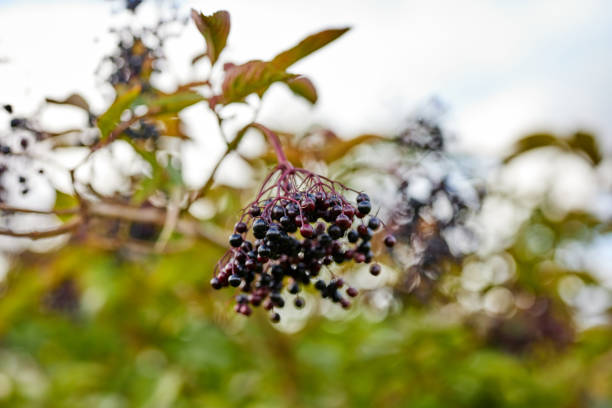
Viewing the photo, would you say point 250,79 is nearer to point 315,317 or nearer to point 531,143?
point 531,143

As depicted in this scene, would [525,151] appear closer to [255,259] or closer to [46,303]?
[255,259]

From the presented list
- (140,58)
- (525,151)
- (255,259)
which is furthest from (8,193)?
(525,151)

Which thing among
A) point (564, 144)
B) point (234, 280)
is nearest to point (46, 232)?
point (234, 280)

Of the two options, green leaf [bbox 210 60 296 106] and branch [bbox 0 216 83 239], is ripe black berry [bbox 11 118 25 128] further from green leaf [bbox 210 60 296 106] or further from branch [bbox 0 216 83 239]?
green leaf [bbox 210 60 296 106]

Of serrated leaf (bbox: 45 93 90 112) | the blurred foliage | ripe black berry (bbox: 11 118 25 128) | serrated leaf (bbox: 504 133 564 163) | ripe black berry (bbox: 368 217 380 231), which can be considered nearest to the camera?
ripe black berry (bbox: 368 217 380 231)

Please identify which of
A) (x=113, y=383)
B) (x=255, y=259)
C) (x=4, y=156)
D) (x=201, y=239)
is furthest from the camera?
(x=113, y=383)

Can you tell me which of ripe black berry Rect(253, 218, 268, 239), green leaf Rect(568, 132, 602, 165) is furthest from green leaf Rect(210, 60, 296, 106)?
green leaf Rect(568, 132, 602, 165)
